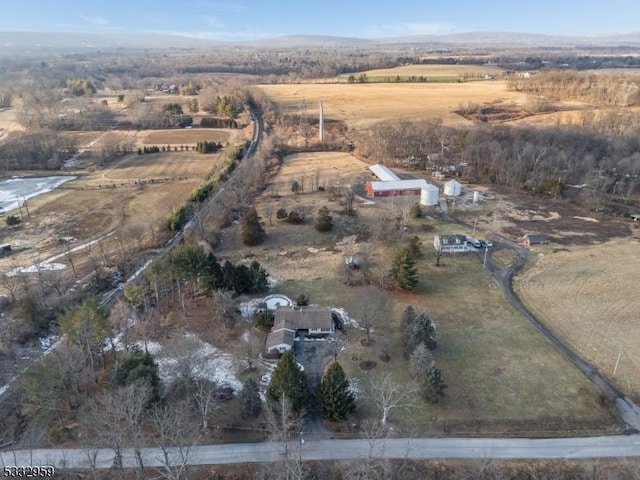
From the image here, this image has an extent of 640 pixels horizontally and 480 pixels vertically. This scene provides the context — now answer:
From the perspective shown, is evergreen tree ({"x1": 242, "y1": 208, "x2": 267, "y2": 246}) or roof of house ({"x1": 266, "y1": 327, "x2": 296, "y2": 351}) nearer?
Result: roof of house ({"x1": 266, "y1": 327, "x2": 296, "y2": 351})

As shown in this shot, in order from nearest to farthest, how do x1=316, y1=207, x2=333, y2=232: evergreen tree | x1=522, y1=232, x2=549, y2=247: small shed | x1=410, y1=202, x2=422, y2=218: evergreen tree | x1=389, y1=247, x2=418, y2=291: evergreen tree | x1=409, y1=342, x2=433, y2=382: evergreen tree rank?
x1=409, y1=342, x2=433, y2=382: evergreen tree, x1=389, y1=247, x2=418, y2=291: evergreen tree, x1=522, y1=232, x2=549, y2=247: small shed, x1=316, y1=207, x2=333, y2=232: evergreen tree, x1=410, y1=202, x2=422, y2=218: evergreen tree

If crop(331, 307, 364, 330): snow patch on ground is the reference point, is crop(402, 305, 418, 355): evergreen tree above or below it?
above

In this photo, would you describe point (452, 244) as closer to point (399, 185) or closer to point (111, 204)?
point (399, 185)

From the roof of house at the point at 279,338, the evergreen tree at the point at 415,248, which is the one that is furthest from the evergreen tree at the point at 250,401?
the evergreen tree at the point at 415,248

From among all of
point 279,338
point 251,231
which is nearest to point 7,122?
point 251,231

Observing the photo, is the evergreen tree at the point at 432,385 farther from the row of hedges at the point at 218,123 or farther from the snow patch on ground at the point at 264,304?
the row of hedges at the point at 218,123

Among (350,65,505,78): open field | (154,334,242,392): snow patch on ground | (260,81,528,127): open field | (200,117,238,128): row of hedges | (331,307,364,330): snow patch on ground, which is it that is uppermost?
(350,65,505,78): open field

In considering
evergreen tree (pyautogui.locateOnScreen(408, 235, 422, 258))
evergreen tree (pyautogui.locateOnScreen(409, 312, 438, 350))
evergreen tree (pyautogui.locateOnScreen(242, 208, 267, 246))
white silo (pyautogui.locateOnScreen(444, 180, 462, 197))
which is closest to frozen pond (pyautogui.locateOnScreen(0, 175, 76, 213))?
evergreen tree (pyautogui.locateOnScreen(242, 208, 267, 246))

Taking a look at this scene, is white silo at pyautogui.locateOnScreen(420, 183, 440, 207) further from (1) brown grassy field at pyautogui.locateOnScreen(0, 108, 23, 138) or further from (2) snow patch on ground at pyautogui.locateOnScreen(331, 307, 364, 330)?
(1) brown grassy field at pyautogui.locateOnScreen(0, 108, 23, 138)
